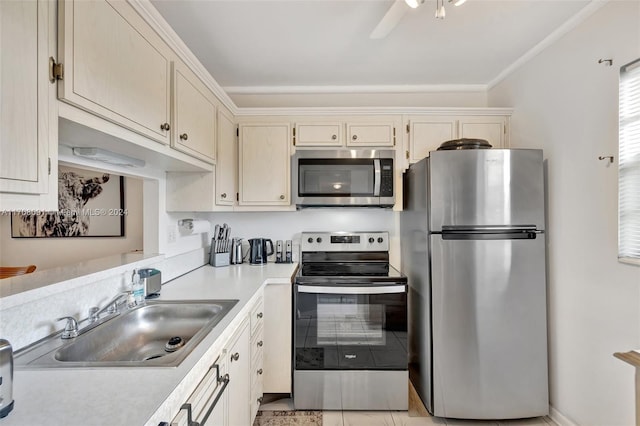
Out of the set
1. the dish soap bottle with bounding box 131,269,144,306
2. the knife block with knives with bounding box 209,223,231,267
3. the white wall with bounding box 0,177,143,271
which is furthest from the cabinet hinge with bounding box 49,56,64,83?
the knife block with knives with bounding box 209,223,231,267

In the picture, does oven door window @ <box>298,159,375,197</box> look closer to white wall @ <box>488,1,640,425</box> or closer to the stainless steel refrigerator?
the stainless steel refrigerator

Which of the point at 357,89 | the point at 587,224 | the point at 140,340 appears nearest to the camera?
the point at 140,340

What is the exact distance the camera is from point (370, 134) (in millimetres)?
2322

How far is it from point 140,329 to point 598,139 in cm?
256

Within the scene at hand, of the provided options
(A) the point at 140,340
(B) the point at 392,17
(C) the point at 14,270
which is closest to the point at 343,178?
(B) the point at 392,17

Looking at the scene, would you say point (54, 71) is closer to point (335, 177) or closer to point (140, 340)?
point (140, 340)

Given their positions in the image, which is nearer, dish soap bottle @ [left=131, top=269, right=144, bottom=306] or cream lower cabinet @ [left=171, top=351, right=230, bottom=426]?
cream lower cabinet @ [left=171, top=351, right=230, bottom=426]

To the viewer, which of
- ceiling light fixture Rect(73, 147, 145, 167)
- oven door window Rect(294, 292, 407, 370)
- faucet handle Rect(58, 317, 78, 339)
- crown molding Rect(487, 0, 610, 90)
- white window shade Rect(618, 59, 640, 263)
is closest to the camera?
faucet handle Rect(58, 317, 78, 339)

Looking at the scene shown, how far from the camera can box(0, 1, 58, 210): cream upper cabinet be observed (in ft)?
2.24

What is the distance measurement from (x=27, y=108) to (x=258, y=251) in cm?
189

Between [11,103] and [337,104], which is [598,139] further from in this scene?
[11,103]

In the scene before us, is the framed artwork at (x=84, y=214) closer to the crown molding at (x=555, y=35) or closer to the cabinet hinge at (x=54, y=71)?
the cabinet hinge at (x=54, y=71)

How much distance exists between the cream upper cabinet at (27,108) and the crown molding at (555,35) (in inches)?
95.6

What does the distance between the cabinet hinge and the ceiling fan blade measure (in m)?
1.25
